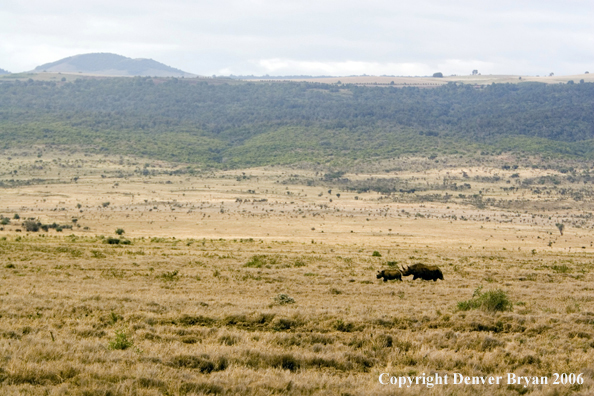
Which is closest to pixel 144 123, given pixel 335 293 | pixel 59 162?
pixel 59 162

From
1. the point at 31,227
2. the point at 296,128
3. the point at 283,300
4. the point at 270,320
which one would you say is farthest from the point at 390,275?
the point at 296,128

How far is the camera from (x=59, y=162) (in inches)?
4161

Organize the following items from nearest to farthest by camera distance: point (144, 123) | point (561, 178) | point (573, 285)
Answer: point (573, 285) → point (561, 178) → point (144, 123)

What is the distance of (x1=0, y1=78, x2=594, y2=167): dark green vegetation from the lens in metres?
129

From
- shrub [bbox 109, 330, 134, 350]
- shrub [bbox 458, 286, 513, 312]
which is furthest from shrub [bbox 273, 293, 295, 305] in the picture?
shrub [bbox 109, 330, 134, 350]

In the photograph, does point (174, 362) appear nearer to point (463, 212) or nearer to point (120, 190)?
point (463, 212)

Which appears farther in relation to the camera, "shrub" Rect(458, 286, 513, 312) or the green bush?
the green bush

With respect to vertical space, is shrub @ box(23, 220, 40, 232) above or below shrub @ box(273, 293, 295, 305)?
below

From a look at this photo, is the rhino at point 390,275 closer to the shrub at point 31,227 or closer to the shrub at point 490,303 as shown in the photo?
the shrub at point 490,303

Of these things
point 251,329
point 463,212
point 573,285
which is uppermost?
point 251,329

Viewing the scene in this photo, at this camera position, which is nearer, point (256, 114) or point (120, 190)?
point (120, 190)

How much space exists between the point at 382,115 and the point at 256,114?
4102 cm

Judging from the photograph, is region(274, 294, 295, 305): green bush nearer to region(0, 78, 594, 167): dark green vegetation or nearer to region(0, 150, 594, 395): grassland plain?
region(0, 150, 594, 395): grassland plain

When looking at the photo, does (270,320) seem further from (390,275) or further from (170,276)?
(390,275)
